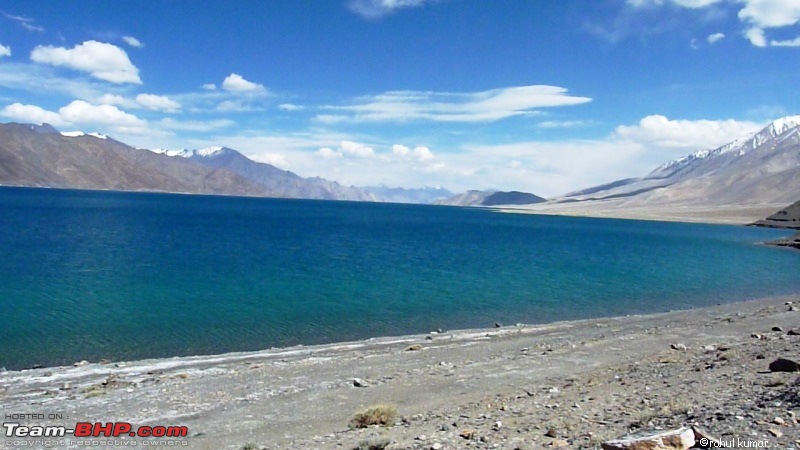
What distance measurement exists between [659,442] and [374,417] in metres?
6.09

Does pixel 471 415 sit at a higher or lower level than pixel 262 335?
higher

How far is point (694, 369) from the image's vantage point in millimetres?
14719

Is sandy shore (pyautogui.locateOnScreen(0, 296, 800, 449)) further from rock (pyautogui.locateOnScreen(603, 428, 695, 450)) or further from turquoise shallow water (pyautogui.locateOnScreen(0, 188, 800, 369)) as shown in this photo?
turquoise shallow water (pyautogui.locateOnScreen(0, 188, 800, 369))

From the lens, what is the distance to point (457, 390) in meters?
14.9

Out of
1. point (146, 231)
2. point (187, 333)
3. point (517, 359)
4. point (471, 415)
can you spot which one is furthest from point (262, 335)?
point (146, 231)

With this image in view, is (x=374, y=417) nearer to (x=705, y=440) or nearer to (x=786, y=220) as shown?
(x=705, y=440)

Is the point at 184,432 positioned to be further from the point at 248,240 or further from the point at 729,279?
the point at 248,240

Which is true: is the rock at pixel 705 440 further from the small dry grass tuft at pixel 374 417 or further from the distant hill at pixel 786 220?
the distant hill at pixel 786 220

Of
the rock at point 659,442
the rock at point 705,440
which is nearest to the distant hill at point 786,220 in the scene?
the rock at point 705,440

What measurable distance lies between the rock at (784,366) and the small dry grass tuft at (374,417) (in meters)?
9.07

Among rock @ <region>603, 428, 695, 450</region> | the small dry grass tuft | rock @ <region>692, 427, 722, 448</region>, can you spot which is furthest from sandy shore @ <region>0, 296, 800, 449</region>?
rock @ <region>603, 428, 695, 450</region>

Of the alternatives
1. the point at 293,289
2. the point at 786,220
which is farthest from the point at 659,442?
the point at 786,220

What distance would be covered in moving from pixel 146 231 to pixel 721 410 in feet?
276

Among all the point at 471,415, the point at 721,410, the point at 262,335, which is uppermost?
the point at 721,410
